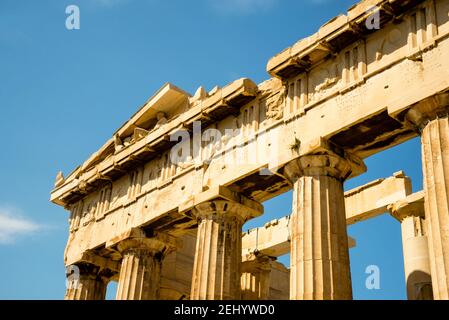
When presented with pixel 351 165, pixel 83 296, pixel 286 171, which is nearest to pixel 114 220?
pixel 83 296

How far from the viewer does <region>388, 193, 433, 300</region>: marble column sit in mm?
18875

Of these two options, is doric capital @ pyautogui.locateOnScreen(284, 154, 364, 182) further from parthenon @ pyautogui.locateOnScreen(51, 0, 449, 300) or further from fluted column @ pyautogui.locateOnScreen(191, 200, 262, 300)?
fluted column @ pyautogui.locateOnScreen(191, 200, 262, 300)

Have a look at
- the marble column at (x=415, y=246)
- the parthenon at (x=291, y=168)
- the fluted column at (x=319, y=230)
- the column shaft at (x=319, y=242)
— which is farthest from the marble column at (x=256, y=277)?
the column shaft at (x=319, y=242)

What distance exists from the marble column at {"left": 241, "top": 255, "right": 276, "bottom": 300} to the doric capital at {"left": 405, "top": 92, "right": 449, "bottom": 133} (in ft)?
44.3

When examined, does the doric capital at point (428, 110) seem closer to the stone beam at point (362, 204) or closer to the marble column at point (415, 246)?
the marble column at point (415, 246)

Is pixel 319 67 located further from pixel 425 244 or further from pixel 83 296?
pixel 83 296

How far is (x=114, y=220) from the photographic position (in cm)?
2181

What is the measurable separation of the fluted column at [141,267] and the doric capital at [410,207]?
781cm

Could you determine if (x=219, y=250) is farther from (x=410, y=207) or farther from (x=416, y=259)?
(x=410, y=207)

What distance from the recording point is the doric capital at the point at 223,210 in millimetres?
17750

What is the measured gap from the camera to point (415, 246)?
19.4 metres

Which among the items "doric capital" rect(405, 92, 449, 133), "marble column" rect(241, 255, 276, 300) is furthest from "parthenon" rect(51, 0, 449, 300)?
"marble column" rect(241, 255, 276, 300)
